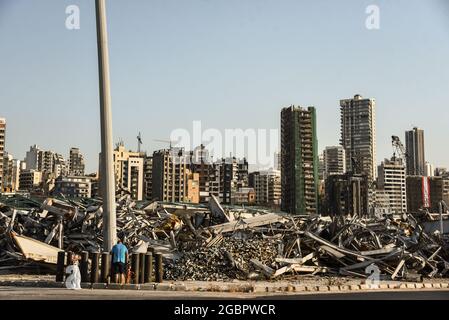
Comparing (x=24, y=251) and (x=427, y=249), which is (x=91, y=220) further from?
(x=427, y=249)

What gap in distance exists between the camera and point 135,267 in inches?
785

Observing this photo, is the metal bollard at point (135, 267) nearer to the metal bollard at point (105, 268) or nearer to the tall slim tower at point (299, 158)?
the metal bollard at point (105, 268)

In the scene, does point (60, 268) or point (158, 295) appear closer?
point (158, 295)

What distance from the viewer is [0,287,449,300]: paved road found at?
55.0ft

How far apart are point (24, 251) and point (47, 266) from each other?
1.29 m

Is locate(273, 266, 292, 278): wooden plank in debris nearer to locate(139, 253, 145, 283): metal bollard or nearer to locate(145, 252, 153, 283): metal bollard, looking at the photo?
locate(145, 252, 153, 283): metal bollard

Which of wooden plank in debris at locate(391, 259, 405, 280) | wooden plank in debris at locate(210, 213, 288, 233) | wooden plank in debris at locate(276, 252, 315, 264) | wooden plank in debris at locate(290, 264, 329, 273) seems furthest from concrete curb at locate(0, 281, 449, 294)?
wooden plank in debris at locate(210, 213, 288, 233)

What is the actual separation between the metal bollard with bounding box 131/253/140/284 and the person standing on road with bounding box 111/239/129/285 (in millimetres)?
443

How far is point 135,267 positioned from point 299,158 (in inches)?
6844

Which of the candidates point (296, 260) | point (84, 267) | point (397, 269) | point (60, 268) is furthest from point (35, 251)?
point (397, 269)

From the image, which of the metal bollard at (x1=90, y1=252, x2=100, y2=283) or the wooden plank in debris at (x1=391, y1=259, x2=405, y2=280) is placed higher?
the metal bollard at (x1=90, y1=252, x2=100, y2=283)

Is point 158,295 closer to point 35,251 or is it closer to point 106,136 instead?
point 106,136

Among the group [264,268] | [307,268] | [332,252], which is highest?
[332,252]

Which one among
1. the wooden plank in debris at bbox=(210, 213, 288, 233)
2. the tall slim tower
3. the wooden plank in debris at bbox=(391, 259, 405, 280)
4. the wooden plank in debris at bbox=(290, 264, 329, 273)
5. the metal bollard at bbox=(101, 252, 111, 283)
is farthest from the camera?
the tall slim tower
